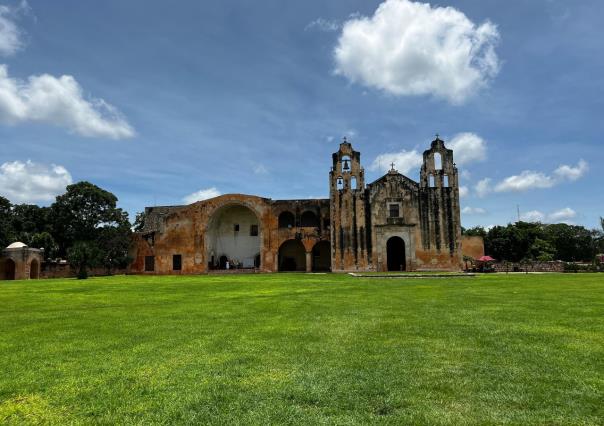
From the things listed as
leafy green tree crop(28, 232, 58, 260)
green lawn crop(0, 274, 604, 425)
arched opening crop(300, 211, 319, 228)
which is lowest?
green lawn crop(0, 274, 604, 425)

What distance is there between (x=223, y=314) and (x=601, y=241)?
64827 millimetres

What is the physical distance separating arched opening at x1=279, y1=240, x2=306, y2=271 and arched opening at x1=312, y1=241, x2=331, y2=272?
117 centimetres

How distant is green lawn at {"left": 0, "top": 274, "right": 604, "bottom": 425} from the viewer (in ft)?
12.4

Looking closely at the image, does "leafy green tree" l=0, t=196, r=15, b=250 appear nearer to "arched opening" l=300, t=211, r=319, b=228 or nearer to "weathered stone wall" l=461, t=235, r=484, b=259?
"arched opening" l=300, t=211, r=319, b=228

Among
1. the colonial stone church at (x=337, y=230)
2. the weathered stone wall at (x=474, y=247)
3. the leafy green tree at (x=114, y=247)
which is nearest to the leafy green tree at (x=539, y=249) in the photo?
the weathered stone wall at (x=474, y=247)

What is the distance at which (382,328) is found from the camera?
7.44 meters

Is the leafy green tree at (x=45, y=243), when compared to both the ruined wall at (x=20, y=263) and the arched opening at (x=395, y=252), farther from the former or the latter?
the arched opening at (x=395, y=252)

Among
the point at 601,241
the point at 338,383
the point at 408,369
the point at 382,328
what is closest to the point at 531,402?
the point at 408,369

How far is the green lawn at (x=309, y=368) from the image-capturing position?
3.79 m

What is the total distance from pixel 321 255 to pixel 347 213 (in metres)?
5.91

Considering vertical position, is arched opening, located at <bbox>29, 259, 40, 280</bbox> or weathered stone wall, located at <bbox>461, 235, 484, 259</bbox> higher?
weathered stone wall, located at <bbox>461, 235, 484, 259</bbox>

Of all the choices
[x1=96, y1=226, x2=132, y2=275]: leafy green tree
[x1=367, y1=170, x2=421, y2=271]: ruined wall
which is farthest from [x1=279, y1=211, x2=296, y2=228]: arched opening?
[x1=96, y1=226, x2=132, y2=275]: leafy green tree

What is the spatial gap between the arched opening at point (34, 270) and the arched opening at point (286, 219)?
19.8m

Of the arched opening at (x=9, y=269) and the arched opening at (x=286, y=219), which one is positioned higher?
the arched opening at (x=286, y=219)
